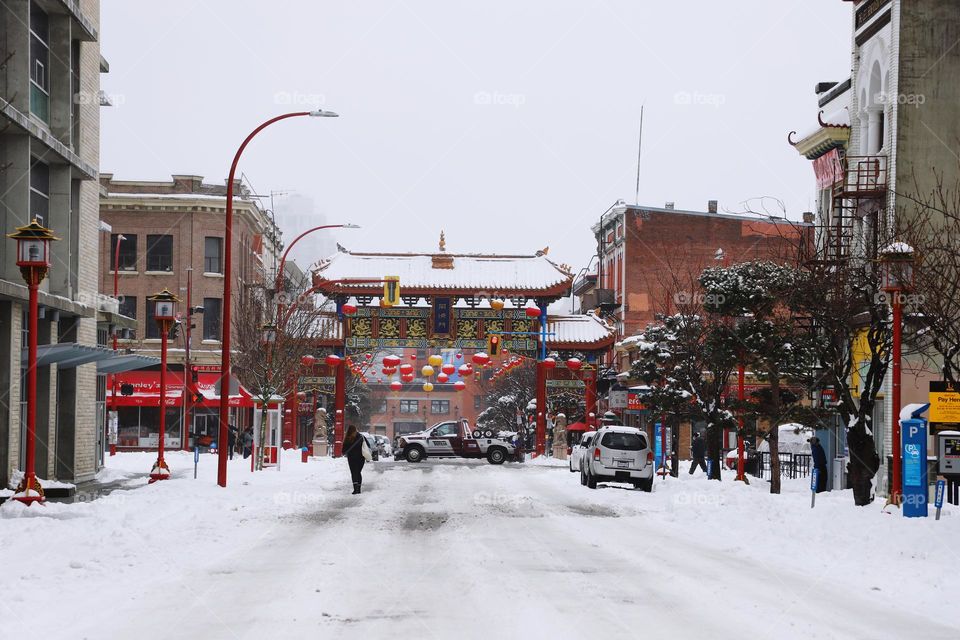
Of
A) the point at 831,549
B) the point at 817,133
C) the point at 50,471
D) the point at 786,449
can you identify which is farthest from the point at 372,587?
the point at 786,449

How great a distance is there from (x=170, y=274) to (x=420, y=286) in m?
15.0

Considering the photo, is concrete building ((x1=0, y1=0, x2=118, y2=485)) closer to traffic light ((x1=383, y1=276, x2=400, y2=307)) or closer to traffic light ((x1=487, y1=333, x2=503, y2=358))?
traffic light ((x1=383, y1=276, x2=400, y2=307))

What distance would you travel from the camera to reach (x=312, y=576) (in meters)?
13.3

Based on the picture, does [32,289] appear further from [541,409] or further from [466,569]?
[541,409]

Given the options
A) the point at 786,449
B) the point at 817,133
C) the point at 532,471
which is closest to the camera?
the point at 817,133

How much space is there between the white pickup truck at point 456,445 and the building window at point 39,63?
29.4 meters

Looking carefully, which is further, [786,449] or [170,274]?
[170,274]

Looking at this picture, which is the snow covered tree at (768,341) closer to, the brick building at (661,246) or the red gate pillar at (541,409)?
the red gate pillar at (541,409)

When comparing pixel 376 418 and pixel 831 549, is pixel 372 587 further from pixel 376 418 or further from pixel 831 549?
pixel 376 418

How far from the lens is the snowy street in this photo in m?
10.5

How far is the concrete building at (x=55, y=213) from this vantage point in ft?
84.5

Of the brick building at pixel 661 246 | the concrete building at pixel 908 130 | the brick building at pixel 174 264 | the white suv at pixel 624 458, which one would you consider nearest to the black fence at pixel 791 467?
the concrete building at pixel 908 130

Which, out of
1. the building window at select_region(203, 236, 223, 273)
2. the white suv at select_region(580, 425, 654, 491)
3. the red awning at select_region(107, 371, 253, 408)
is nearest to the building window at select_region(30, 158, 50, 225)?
the white suv at select_region(580, 425, 654, 491)

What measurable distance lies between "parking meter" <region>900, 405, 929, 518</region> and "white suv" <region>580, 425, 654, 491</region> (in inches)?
397
